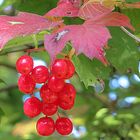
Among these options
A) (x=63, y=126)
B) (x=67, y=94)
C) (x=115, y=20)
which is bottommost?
(x=63, y=126)

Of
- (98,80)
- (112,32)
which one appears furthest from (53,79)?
(112,32)

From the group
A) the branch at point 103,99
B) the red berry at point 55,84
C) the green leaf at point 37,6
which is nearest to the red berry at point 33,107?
the red berry at point 55,84

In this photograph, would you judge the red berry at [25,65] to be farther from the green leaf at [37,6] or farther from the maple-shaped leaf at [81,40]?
the green leaf at [37,6]

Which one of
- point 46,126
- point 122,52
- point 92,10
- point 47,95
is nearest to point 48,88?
point 47,95

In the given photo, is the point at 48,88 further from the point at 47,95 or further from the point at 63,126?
the point at 63,126

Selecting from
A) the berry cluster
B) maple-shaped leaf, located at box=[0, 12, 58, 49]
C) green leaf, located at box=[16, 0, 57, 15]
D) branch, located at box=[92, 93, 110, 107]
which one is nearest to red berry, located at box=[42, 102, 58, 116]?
the berry cluster
